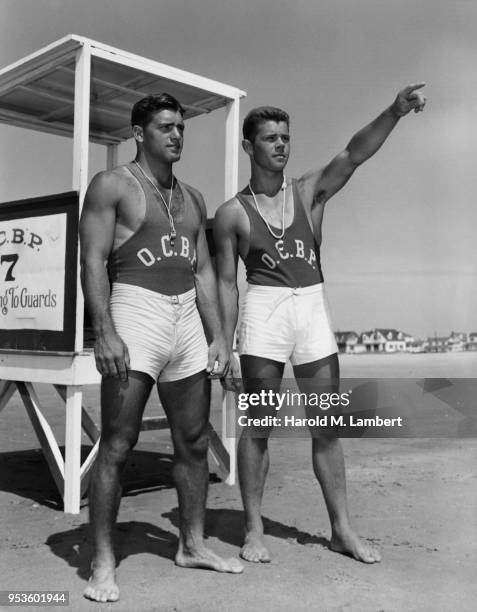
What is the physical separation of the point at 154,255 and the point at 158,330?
1.31 feet

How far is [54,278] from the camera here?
5.25 metres

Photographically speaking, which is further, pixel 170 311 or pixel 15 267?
pixel 15 267

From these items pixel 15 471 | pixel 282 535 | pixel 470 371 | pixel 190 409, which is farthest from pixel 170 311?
pixel 470 371

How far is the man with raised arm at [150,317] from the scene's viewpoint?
→ 11.1 ft

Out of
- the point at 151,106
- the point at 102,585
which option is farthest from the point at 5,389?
the point at 151,106

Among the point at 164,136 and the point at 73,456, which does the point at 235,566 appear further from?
the point at 164,136

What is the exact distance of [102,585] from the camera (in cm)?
328

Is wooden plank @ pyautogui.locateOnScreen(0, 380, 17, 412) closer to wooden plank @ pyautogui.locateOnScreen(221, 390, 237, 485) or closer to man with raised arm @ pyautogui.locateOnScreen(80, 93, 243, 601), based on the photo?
wooden plank @ pyautogui.locateOnScreen(221, 390, 237, 485)

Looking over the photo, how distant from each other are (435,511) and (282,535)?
1.37 metres

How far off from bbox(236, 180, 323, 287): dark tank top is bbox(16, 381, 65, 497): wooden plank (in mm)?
2415

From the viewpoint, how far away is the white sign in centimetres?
523

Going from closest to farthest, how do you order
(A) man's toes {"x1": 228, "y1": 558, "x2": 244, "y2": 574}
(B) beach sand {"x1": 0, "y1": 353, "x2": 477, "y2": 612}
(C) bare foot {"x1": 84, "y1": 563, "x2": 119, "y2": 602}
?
(C) bare foot {"x1": 84, "y1": 563, "x2": 119, "y2": 602} < (B) beach sand {"x1": 0, "y1": 353, "x2": 477, "y2": 612} < (A) man's toes {"x1": 228, "y1": 558, "x2": 244, "y2": 574}

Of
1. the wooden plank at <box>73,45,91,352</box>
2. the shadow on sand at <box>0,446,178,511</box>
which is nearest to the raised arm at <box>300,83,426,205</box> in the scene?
the wooden plank at <box>73,45,91,352</box>

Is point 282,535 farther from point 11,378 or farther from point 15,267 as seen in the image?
point 15,267
